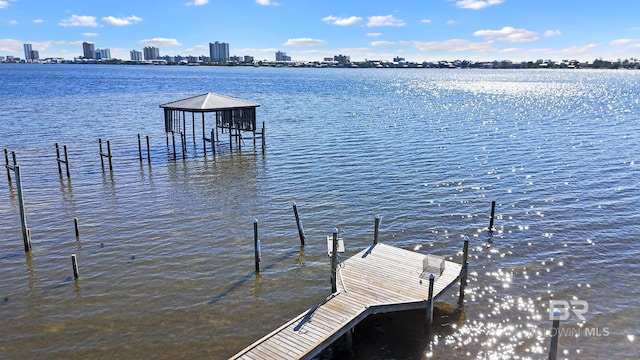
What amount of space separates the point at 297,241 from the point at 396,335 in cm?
722

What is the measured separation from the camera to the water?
526 inches

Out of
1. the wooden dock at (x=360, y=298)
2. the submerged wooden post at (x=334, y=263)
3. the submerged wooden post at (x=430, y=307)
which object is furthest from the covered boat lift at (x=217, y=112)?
the submerged wooden post at (x=430, y=307)

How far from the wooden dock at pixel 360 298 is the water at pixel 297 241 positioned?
903mm

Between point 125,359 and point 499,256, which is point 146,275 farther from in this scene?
point 499,256

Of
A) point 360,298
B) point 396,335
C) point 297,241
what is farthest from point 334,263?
point 297,241

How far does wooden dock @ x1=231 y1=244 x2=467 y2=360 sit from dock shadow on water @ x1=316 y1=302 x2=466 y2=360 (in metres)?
0.66

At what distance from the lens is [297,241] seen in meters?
19.6

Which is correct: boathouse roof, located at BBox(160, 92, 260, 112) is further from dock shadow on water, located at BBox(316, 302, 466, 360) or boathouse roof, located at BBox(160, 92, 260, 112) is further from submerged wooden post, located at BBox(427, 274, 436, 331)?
submerged wooden post, located at BBox(427, 274, 436, 331)

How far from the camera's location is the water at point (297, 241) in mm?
13359

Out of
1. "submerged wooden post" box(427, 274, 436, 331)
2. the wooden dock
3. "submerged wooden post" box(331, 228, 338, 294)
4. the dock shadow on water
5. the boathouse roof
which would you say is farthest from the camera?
the boathouse roof

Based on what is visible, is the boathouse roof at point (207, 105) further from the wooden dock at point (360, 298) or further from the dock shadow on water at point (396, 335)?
the dock shadow on water at point (396, 335)

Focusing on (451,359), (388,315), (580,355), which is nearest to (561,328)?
(580,355)

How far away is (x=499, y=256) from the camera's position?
18438mm

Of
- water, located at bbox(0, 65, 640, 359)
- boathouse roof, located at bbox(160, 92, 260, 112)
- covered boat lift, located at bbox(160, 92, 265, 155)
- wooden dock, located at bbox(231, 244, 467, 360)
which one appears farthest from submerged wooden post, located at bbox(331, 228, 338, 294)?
covered boat lift, located at bbox(160, 92, 265, 155)
